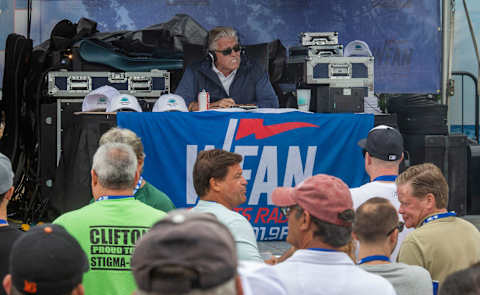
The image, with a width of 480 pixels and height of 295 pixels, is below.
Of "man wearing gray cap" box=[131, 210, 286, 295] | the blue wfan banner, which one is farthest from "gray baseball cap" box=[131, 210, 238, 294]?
the blue wfan banner

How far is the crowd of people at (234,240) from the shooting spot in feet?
4.65

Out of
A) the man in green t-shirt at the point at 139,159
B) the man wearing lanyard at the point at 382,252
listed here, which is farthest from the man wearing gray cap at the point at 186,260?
the man in green t-shirt at the point at 139,159

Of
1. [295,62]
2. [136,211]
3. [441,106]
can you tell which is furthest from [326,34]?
[136,211]

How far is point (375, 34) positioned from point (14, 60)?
15.3 ft

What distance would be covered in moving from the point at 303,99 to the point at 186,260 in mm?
6940

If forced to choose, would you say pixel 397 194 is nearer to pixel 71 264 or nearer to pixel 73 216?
pixel 73 216

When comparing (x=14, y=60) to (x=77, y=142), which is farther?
(x=14, y=60)

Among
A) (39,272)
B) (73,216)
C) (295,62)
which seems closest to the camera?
(39,272)

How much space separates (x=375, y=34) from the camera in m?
9.01

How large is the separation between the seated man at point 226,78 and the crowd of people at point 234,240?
384 cm

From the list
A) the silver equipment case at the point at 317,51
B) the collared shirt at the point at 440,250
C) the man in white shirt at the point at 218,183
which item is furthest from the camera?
the silver equipment case at the point at 317,51

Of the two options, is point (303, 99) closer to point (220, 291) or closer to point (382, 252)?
point (382, 252)

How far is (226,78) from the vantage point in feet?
26.5

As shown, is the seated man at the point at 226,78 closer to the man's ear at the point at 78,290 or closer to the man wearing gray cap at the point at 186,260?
the man's ear at the point at 78,290
